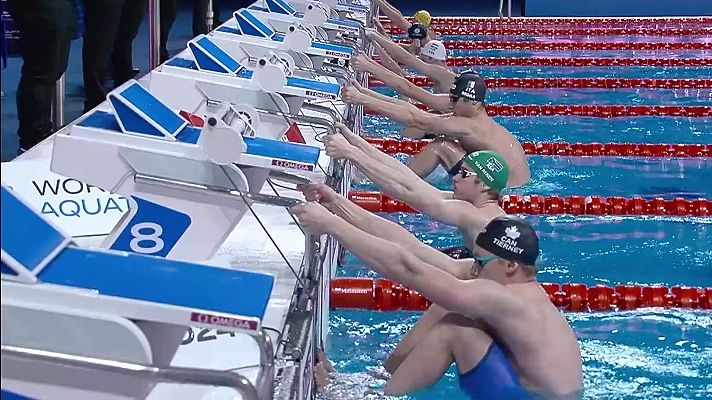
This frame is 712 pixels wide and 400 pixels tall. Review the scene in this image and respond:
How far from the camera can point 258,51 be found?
529 cm

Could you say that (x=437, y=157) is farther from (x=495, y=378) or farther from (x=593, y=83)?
(x=593, y=83)

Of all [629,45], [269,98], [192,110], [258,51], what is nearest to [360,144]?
[269,98]

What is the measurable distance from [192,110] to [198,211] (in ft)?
4.17

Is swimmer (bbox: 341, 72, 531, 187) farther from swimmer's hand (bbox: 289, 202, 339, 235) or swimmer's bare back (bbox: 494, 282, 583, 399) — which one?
swimmer's hand (bbox: 289, 202, 339, 235)

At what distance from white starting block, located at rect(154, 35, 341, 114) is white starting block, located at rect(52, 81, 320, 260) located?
2.96 feet

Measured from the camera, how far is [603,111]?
781cm

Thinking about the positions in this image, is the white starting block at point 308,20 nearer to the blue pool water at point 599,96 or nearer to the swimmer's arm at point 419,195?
the blue pool water at point 599,96

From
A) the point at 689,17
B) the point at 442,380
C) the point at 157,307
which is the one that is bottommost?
the point at 442,380

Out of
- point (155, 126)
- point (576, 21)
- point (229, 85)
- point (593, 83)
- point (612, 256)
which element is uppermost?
point (576, 21)

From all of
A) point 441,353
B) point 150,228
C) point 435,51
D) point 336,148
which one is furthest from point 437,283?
point 435,51

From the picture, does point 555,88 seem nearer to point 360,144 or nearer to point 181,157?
point 360,144

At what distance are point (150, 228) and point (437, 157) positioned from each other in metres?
2.98

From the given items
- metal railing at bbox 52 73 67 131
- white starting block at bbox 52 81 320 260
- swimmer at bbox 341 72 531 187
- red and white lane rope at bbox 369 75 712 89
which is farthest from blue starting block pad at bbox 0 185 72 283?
red and white lane rope at bbox 369 75 712 89

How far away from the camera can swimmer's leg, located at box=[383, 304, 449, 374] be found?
11.6 feet
